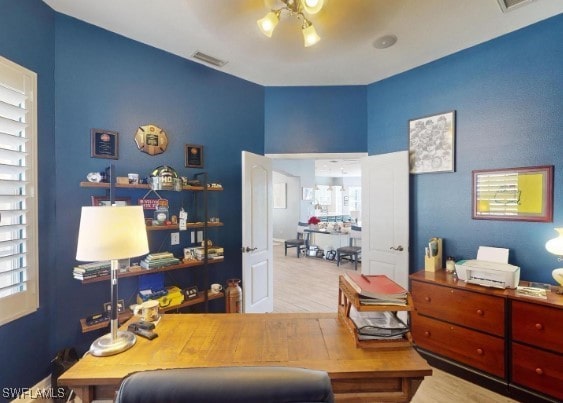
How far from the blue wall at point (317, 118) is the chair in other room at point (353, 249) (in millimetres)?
2922

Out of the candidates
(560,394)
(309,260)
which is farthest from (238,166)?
(309,260)

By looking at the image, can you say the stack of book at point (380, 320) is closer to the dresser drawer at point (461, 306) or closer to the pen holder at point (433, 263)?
the dresser drawer at point (461, 306)

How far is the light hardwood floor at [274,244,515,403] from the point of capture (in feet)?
6.86

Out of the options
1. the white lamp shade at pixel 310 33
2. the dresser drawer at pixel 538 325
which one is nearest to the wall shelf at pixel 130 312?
the white lamp shade at pixel 310 33

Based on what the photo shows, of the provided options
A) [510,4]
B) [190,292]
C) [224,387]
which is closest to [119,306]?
[190,292]

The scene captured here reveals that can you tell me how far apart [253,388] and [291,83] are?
11.3ft

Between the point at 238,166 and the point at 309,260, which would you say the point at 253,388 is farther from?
the point at 309,260

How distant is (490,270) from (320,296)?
2.50m

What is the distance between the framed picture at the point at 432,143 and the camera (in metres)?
2.77

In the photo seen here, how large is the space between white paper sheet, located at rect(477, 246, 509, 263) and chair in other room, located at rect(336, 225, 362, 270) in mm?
3343

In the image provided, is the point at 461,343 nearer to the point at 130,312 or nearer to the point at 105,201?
the point at 130,312

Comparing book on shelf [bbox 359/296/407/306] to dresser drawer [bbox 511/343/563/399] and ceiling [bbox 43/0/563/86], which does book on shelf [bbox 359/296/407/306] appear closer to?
dresser drawer [bbox 511/343/563/399]

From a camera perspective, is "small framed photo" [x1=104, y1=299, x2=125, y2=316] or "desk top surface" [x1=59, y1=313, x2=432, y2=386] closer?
"desk top surface" [x1=59, y1=313, x2=432, y2=386]

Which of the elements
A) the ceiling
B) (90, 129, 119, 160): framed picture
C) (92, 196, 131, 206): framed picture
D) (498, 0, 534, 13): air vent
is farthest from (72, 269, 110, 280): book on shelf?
(498, 0, 534, 13): air vent
